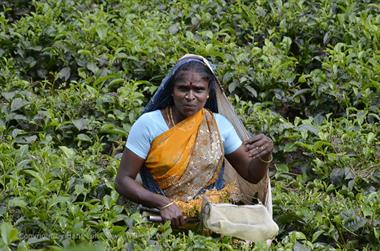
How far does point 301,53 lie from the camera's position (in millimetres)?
7500

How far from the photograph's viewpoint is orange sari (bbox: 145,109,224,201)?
4531 mm

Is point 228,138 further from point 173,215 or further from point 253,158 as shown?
point 173,215

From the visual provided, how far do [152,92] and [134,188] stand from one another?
2100 mm

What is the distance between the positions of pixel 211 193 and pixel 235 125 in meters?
0.41

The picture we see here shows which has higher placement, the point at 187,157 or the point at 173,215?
the point at 187,157

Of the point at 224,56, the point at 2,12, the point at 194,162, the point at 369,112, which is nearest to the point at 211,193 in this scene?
the point at 194,162

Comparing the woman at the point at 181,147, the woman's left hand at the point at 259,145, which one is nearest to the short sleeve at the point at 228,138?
the woman at the point at 181,147

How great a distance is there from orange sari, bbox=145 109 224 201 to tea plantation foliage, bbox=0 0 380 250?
28 centimetres

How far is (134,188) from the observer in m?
4.46

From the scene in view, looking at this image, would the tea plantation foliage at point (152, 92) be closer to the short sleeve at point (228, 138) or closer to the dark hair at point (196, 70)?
the short sleeve at point (228, 138)

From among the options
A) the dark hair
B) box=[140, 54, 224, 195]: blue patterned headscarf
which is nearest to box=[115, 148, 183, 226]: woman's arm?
box=[140, 54, 224, 195]: blue patterned headscarf

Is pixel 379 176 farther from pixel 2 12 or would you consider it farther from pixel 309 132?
pixel 2 12

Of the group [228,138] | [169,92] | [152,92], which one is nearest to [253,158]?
[228,138]

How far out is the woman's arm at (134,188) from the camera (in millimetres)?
4398
